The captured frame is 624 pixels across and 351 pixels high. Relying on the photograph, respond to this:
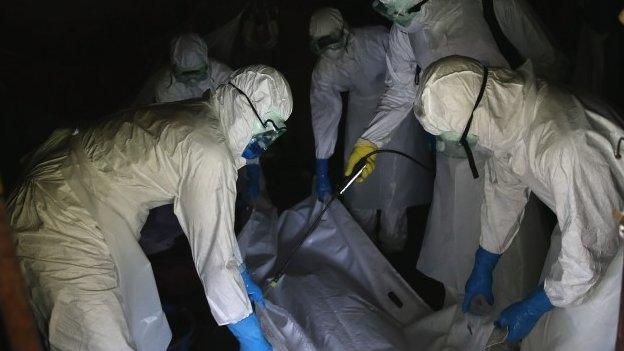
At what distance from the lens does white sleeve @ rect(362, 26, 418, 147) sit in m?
2.38

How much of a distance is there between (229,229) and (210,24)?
7.18ft

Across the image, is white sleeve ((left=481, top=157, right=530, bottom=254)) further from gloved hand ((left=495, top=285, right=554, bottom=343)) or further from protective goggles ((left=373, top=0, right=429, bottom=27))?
protective goggles ((left=373, top=0, right=429, bottom=27))

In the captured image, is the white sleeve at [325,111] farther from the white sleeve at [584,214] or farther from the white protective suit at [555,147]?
the white sleeve at [584,214]

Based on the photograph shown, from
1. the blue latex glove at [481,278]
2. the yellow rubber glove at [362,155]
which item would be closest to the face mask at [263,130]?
the yellow rubber glove at [362,155]

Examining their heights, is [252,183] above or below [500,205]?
above

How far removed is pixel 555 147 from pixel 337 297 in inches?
41.6

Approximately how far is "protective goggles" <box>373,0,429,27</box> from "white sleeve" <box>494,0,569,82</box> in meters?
0.32

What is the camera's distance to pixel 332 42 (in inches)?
104

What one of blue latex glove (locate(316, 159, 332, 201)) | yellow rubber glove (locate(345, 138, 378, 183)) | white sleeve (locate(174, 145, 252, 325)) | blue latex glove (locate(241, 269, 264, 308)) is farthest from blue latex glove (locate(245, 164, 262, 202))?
white sleeve (locate(174, 145, 252, 325))

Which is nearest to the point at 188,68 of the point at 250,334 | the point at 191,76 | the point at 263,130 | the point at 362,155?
the point at 191,76

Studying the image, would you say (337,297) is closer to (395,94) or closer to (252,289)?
(252,289)

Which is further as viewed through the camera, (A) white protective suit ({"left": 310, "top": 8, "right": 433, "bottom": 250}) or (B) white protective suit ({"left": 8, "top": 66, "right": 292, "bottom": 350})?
(A) white protective suit ({"left": 310, "top": 8, "right": 433, "bottom": 250})

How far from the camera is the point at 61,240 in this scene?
1585 mm

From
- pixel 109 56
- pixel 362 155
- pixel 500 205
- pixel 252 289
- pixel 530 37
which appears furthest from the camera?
pixel 109 56
